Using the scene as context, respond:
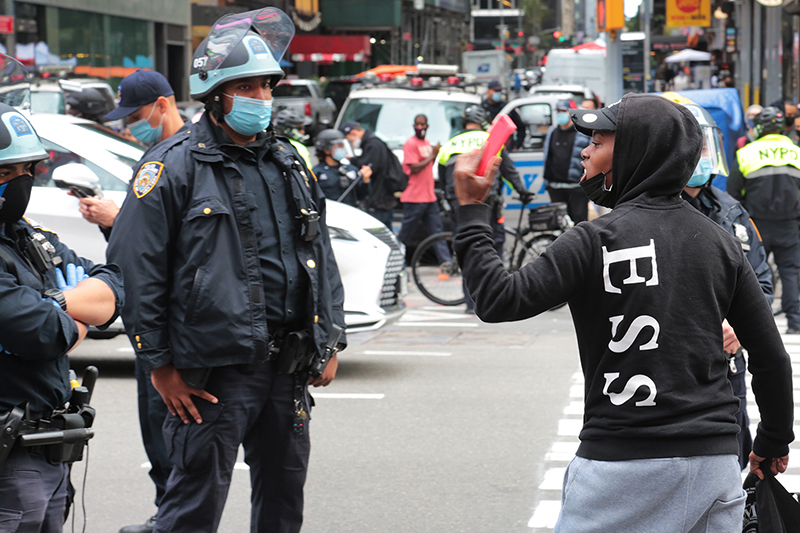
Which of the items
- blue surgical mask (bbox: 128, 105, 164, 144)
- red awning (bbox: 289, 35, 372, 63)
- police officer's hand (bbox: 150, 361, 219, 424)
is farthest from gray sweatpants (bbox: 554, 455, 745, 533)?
red awning (bbox: 289, 35, 372, 63)

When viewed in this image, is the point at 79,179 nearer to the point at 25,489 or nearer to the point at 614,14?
the point at 25,489

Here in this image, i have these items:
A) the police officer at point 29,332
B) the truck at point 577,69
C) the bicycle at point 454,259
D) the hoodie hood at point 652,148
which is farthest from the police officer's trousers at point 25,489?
the truck at point 577,69

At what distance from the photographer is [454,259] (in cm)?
1174

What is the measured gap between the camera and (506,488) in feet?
18.5

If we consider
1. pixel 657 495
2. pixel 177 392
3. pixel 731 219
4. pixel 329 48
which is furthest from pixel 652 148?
pixel 329 48

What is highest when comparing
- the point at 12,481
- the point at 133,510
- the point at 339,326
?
the point at 339,326

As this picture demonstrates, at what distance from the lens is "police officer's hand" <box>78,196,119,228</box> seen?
483 centimetres

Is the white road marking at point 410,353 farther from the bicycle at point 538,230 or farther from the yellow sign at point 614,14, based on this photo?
the yellow sign at point 614,14

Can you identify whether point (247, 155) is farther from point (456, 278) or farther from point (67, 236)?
point (456, 278)

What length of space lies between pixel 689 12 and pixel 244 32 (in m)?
25.4

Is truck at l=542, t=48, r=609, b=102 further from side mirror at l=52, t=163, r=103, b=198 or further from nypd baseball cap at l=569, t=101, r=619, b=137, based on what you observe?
nypd baseball cap at l=569, t=101, r=619, b=137

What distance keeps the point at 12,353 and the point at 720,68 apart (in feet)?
160

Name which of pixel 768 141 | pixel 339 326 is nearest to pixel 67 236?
pixel 339 326

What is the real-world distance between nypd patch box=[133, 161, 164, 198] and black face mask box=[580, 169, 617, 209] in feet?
4.81
